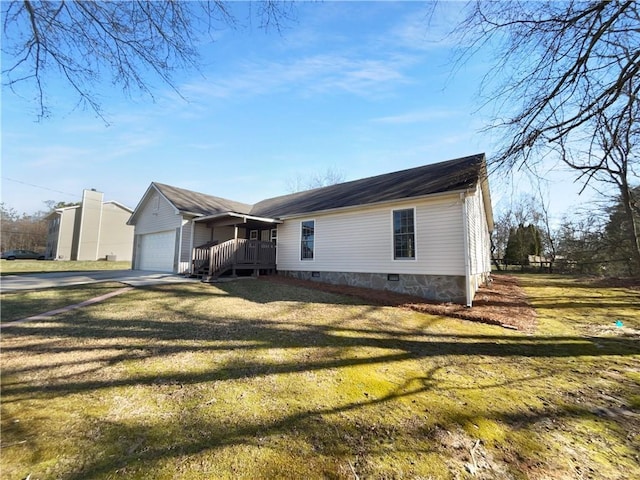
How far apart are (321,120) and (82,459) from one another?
1303cm

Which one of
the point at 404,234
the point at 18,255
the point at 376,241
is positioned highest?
the point at 404,234

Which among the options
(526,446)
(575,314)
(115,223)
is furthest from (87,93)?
(115,223)

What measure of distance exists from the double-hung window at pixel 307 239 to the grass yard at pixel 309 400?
6498 millimetres

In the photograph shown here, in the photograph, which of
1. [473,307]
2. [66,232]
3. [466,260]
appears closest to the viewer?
[473,307]

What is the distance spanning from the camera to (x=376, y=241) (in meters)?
10.7

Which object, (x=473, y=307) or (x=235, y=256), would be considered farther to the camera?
(x=235, y=256)

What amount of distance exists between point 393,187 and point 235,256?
24.8ft

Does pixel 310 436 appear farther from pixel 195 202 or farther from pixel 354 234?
pixel 195 202

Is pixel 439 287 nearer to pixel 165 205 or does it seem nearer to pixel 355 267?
pixel 355 267

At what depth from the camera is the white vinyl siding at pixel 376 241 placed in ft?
29.5

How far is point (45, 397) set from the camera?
3189 mm

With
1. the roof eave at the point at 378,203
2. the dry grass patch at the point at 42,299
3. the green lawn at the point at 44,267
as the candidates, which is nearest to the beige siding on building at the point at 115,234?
the green lawn at the point at 44,267

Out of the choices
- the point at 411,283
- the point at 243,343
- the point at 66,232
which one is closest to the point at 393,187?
the point at 411,283

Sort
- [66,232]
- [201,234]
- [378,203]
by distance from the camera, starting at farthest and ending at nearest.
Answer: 1. [66,232]
2. [201,234]
3. [378,203]
